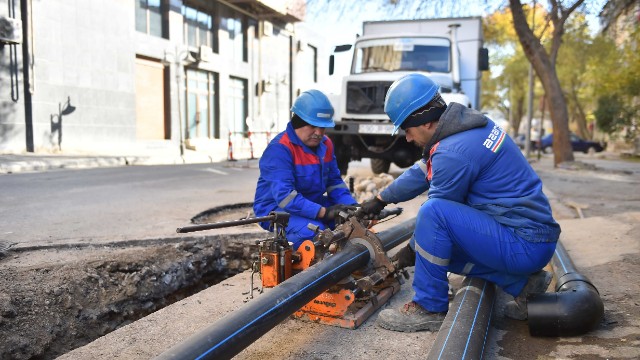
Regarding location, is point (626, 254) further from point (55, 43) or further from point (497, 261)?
point (55, 43)

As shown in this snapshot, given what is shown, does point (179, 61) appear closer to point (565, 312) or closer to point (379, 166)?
point (379, 166)

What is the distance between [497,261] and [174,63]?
20.4m

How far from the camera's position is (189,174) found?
1286 centimetres

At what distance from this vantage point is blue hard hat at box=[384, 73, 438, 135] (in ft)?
9.93

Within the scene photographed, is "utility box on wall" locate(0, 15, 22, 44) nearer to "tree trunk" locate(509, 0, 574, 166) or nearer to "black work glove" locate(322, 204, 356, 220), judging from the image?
"tree trunk" locate(509, 0, 574, 166)

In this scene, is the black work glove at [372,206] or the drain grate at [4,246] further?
the drain grate at [4,246]

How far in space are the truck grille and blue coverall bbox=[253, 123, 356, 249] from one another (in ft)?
19.3

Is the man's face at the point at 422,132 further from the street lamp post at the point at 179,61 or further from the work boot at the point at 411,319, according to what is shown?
the street lamp post at the point at 179,61

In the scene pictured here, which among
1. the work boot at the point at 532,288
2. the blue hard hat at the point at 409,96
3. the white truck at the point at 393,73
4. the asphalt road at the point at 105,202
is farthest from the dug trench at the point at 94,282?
the white truck at the point at 393,73

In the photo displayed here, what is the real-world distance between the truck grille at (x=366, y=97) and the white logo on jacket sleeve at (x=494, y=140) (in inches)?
271

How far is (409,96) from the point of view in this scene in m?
3.04

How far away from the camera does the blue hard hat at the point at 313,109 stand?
3.77 m

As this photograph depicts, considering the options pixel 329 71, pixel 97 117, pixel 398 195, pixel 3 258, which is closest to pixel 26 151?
pixel 97 117

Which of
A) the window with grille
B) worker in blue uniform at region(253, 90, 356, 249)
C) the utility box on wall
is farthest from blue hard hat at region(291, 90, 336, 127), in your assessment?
the window with grille
